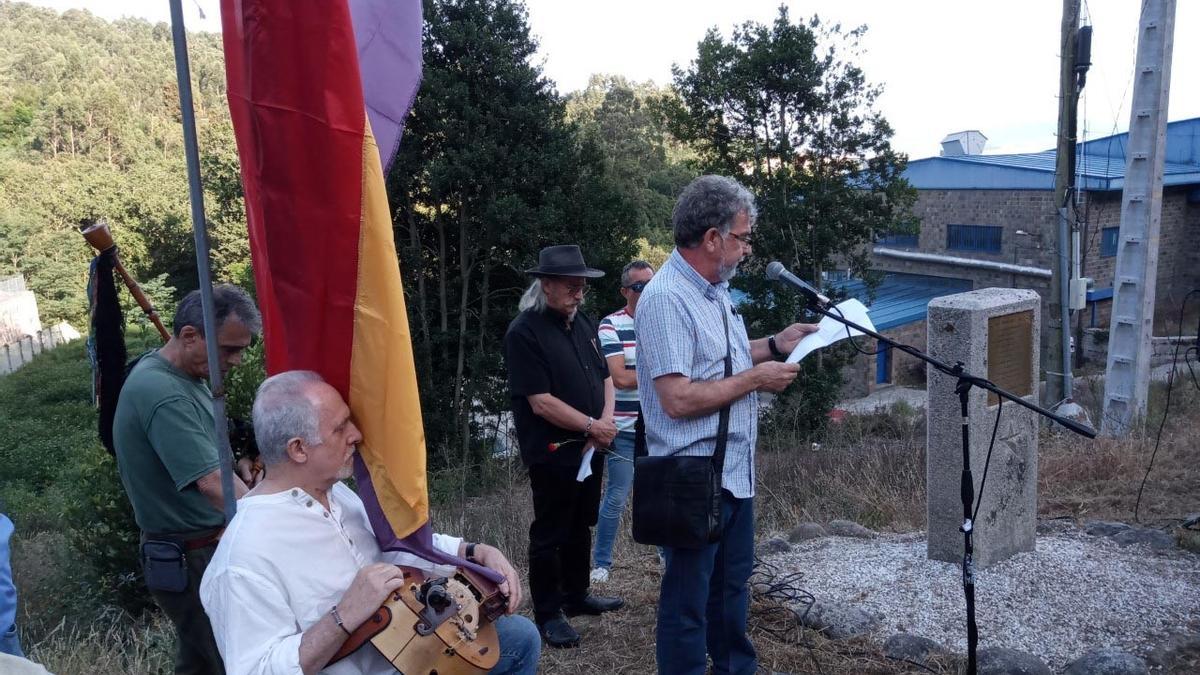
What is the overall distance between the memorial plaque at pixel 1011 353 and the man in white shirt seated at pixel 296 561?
361 cm

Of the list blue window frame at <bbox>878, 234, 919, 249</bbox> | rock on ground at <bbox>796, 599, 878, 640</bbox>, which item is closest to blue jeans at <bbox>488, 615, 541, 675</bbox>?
rock on ground at <bbox>796, 599, 878, 640</bbox>

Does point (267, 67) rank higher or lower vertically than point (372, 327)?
higher

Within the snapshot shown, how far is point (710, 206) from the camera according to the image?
328 cm

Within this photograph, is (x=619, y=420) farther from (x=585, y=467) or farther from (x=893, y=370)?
(x=893, y=370)

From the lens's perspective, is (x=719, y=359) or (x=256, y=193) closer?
(x=256, y=193)

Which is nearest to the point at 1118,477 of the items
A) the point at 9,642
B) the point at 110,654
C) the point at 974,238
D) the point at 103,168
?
the point at 110,654

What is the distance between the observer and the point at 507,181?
18.6 meters

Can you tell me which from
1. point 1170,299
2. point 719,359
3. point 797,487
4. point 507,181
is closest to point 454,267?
point 507,181

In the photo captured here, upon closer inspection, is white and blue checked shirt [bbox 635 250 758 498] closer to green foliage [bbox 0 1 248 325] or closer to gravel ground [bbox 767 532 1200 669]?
gravel ground [bbox 767 532 1200 669]

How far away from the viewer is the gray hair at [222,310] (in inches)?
128

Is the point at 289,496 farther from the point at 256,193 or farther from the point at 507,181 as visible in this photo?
the point at 507,181

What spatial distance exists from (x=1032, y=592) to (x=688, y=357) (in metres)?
2.83

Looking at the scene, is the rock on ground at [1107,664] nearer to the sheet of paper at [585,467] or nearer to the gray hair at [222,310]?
the sheet of paper at [585,467]

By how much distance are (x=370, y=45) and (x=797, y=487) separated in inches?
244
